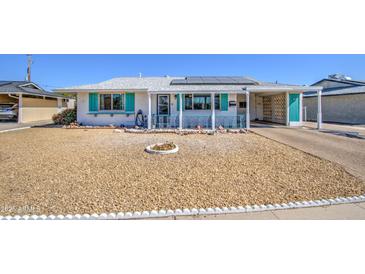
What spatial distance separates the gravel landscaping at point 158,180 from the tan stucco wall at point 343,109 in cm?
1429

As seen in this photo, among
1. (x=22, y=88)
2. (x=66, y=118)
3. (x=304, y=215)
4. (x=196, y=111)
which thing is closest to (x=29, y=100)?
(x=22, y=88)

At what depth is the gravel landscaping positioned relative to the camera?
3553 mm

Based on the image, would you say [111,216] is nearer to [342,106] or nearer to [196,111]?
[196,111]

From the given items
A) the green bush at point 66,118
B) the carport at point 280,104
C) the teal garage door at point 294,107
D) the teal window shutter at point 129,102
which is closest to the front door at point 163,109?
the teal window shutter at point 129,102

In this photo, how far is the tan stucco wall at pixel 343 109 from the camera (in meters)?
16.9

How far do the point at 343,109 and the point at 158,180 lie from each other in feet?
64.7

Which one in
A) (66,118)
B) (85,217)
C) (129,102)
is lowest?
(85,217)

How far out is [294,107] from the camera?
1435 cm

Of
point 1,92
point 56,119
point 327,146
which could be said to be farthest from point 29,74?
point 327,146

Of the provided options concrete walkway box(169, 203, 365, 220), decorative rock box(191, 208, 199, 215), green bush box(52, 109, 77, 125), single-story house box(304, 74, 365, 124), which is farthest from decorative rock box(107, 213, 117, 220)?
single-story house box(304, 74, 365, 124)

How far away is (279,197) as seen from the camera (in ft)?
12.2

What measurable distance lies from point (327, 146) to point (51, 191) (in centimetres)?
854

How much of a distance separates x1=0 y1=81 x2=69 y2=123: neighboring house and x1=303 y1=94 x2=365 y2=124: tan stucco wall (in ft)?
84.8

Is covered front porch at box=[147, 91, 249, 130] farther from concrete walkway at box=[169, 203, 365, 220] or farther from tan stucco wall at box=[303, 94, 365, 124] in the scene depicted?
tan stucco wall at box=[303, 94, 365, 124]
